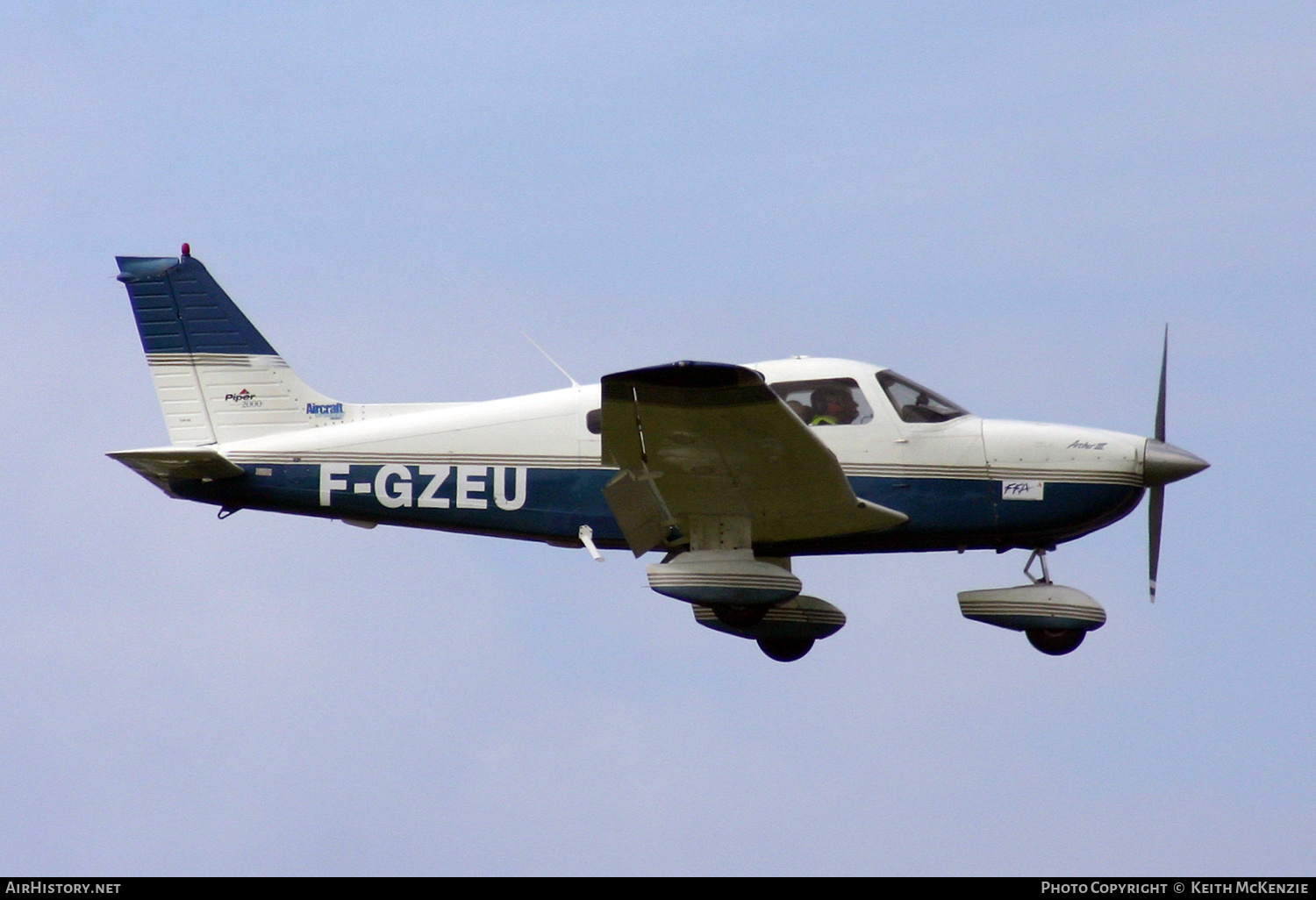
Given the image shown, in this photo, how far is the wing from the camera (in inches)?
507

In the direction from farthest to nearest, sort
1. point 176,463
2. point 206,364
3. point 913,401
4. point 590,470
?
point 206,364
point 176,463
point 590,470
point 913,401

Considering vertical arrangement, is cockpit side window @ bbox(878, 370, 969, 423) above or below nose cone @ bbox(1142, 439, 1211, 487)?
above

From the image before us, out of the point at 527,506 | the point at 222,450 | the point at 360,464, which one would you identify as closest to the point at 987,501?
the point at 527,506

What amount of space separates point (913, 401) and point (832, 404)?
2.40 feet

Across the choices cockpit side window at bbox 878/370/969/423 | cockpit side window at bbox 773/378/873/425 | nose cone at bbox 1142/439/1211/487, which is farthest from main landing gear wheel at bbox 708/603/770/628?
nose cone at bbox 1142/439/1211/487

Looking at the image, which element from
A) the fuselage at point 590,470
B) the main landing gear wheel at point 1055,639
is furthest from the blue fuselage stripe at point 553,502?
the main landing gear wheel at point 1055,639

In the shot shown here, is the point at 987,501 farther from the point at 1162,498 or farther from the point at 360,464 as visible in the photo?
the point at 360,464

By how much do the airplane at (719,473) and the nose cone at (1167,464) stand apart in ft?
0.06

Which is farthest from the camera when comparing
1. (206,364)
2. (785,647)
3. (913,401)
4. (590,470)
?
(206,364)

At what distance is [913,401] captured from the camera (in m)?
14.8

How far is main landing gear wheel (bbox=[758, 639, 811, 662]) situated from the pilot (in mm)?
2394

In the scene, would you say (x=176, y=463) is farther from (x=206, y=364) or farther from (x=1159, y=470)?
(x=1159, y=470)

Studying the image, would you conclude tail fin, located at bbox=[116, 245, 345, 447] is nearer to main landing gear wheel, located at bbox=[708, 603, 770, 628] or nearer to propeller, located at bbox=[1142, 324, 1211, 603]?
main landing gear wheel, located at bbox=[708, 603, 770, 628]

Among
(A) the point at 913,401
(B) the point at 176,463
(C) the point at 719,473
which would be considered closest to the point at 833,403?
(A) the point at 913,401
